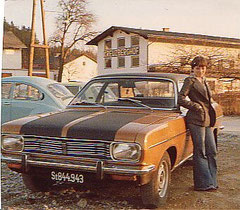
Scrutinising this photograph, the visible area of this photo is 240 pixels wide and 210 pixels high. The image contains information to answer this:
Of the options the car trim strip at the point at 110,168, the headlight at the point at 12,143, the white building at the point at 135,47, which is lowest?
the car trim strip at the point at 110,168

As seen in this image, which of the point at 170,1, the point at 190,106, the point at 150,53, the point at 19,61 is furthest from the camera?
the point at 19,61

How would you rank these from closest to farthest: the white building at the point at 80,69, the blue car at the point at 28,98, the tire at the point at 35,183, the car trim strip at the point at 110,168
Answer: the car trim strip at the point at 110,168 → the tire at the point at 35,183 → the blue car at the point at 28,98 → the white building at the point at 80,69

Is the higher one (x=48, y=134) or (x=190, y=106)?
(x=190, y=106)

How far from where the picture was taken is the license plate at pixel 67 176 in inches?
153

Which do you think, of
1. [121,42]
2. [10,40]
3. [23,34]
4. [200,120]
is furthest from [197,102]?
[121,42]

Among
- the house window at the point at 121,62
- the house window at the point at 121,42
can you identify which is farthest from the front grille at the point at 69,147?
the house window at the point at 121,42

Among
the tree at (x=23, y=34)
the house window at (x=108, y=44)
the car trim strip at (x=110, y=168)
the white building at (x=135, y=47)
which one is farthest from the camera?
the house window at (x=108, y=44)

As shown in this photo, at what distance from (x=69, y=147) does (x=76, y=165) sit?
0.69ft

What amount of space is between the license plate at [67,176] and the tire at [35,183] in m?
0.65

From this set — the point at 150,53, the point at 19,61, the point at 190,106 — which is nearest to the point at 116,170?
the point at 190,106

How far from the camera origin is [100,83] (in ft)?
18.0

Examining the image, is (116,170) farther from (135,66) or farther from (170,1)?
(135,66)

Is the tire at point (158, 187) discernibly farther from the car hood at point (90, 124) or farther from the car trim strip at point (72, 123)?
the car trim strip at point (72, 123)

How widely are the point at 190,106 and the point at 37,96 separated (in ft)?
14.3
